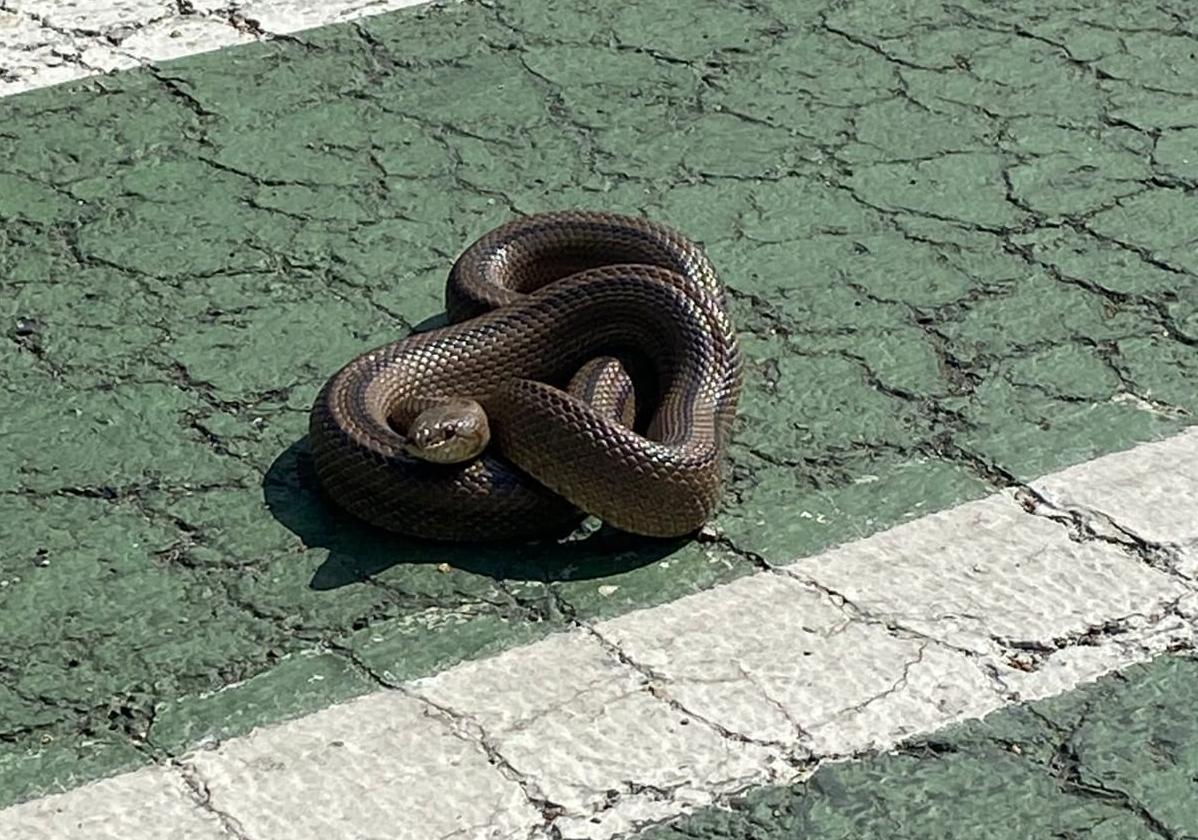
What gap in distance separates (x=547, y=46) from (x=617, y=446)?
2619mm

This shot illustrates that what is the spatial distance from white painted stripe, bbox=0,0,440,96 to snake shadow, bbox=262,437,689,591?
233 cm

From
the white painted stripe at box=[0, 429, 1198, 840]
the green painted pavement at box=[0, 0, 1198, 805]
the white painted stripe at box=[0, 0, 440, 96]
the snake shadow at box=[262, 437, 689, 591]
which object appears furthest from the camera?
the white painted stripe at box=[0, 0, 440, 96]

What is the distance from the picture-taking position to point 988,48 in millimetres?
6844

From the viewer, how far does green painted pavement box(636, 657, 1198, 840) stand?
3699 millimetres

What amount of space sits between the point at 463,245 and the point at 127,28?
64.4 inches

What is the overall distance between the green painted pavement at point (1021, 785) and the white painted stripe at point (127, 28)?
3.59 m

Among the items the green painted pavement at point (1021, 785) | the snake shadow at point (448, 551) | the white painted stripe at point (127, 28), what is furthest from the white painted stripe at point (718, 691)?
the white painted stripe at point (127, 28)

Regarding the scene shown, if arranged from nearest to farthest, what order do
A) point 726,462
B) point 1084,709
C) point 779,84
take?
1. point 1084,709
2. point 726,462
3. point 779,84

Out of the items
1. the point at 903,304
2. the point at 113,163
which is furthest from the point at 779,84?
the point at 113,163

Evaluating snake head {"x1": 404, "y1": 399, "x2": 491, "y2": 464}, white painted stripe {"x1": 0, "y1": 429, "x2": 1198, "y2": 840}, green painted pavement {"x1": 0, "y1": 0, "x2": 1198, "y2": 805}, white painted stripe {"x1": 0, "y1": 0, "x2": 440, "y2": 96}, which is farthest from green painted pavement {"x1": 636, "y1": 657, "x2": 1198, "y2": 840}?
white painted stripe {"x1": 0, "y1": 0, "x2": 440, "y2": 96}

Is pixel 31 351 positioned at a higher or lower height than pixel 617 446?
lower

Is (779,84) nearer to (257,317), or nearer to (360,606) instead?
(257,317)

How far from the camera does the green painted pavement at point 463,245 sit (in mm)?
4246

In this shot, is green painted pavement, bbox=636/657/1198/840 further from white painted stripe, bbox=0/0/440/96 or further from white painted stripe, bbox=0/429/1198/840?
white painted stripe, bbox=0/0/440/96
